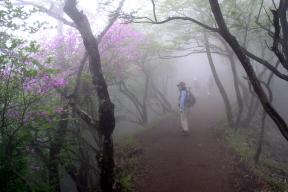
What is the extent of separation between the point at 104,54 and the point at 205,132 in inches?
225

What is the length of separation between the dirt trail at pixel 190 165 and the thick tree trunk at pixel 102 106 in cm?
218

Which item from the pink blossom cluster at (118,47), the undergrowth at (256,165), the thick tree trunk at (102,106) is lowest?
the undergrowth at (256,165)

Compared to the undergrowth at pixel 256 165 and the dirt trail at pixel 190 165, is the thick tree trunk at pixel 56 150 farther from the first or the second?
the undergrowth at pixel 256 165

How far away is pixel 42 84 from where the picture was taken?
11.1 m

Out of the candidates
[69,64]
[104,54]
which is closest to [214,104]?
[104,54]

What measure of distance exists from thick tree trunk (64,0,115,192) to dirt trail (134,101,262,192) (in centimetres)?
218

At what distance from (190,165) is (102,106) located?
4.61 meters

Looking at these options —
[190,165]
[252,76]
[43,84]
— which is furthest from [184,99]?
[252,76]

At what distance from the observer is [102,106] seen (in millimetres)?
9125

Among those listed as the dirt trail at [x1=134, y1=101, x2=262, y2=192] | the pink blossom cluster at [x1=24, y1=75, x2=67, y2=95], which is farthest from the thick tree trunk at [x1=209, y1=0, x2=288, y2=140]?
the pink blossom cluster at [x1=24, y1=75, x2=67, y2=95]

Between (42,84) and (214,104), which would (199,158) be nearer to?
(42,84)

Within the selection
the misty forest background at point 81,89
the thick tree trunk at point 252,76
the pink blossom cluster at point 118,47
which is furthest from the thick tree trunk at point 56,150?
the thick tree trunk at point 252,76

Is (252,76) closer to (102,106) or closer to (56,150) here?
(102,106)

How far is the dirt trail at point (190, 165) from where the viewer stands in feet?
36.0
